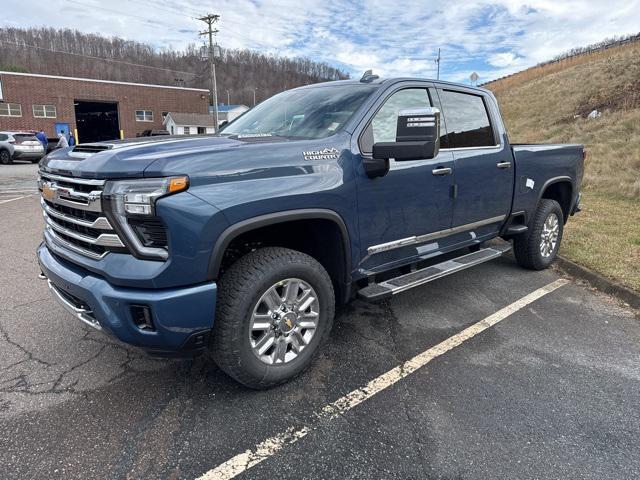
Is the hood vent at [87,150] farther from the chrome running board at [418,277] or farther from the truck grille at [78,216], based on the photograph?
the chrome running board at [418,277]

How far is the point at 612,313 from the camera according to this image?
441 cm

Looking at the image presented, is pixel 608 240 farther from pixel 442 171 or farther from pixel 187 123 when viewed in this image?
pixel 187 123

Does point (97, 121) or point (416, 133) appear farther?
point (97, 121)

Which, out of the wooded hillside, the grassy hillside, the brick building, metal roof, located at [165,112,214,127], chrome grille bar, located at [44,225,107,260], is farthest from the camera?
the wooded hillside

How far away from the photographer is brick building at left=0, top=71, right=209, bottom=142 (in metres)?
43.5

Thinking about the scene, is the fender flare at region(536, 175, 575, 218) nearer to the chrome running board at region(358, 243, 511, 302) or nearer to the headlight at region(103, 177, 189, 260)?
the chrome running board at region(358, 243, 511, 302)

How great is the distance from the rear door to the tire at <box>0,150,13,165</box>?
23464 mm

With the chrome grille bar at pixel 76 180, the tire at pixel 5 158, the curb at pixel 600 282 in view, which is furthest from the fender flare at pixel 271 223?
the tire at pixel 5 158

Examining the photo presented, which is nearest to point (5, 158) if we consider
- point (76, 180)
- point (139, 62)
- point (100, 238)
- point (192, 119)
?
point (76, 180)

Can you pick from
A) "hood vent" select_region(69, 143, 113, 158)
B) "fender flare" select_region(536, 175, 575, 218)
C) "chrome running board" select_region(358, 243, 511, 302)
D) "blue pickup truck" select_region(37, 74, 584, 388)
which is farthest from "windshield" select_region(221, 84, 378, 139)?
"fender flare" select_region(536, 175, 575, 218)

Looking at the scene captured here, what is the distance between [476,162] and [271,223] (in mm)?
2336

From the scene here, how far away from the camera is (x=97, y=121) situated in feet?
190

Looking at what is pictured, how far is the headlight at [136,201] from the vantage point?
2334 mm

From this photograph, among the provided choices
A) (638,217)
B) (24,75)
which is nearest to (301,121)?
(638,217)
